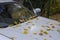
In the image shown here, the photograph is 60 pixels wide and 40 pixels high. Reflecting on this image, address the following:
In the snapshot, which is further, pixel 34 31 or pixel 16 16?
pixel 16 16

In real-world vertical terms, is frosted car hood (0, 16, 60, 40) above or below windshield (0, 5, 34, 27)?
below

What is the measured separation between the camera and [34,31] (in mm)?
3424

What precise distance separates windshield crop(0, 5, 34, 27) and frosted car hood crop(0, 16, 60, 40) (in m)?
0.18

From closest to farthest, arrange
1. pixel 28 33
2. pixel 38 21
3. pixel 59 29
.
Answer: pixel 28 33
pixel 59 29
pixel 38 21

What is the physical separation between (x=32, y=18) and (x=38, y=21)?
216mm

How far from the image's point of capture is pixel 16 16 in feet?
13.7

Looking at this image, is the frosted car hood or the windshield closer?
the frosted car hood

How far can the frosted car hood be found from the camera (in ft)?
10.4

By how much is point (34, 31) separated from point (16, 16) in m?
0.89

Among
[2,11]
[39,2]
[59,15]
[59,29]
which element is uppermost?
[2,11]

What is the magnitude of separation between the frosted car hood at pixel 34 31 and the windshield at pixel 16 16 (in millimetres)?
177

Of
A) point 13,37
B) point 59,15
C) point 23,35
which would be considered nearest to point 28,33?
point 23,35

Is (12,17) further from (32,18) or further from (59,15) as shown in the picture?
(59,15)

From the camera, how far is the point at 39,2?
364 inches
